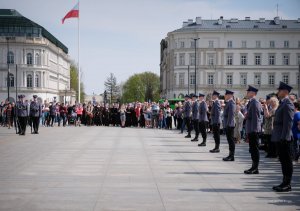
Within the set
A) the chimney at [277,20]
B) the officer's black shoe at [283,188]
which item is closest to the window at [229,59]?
the chimney at [277,20]

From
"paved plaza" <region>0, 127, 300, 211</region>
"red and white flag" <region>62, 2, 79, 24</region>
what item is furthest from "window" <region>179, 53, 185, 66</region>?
"paved plaza" <region>0, 127, 300, 211</region>

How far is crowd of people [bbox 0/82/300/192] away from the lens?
9477mm

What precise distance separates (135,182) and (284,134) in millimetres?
3299

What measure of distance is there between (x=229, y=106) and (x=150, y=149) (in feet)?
13.6

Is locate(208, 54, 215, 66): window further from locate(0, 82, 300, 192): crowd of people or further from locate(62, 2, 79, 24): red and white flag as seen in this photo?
locate(0, 82, 300, 192): crowd of people

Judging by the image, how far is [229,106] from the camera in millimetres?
14133

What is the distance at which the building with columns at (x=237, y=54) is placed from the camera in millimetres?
91125

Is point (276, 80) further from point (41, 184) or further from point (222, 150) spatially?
point (41, 184)

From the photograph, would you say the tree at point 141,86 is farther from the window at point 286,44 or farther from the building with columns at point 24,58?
the window at point 286,44

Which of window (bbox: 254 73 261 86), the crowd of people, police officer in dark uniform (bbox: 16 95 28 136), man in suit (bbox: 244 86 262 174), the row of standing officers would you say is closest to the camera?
the row of standing officers

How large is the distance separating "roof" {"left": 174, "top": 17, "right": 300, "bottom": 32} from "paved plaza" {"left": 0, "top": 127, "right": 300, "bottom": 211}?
257 feet

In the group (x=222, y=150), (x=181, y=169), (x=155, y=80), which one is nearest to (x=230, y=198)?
(x=181, y=169)

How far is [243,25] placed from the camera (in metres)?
92.2

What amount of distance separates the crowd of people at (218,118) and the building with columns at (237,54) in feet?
183
